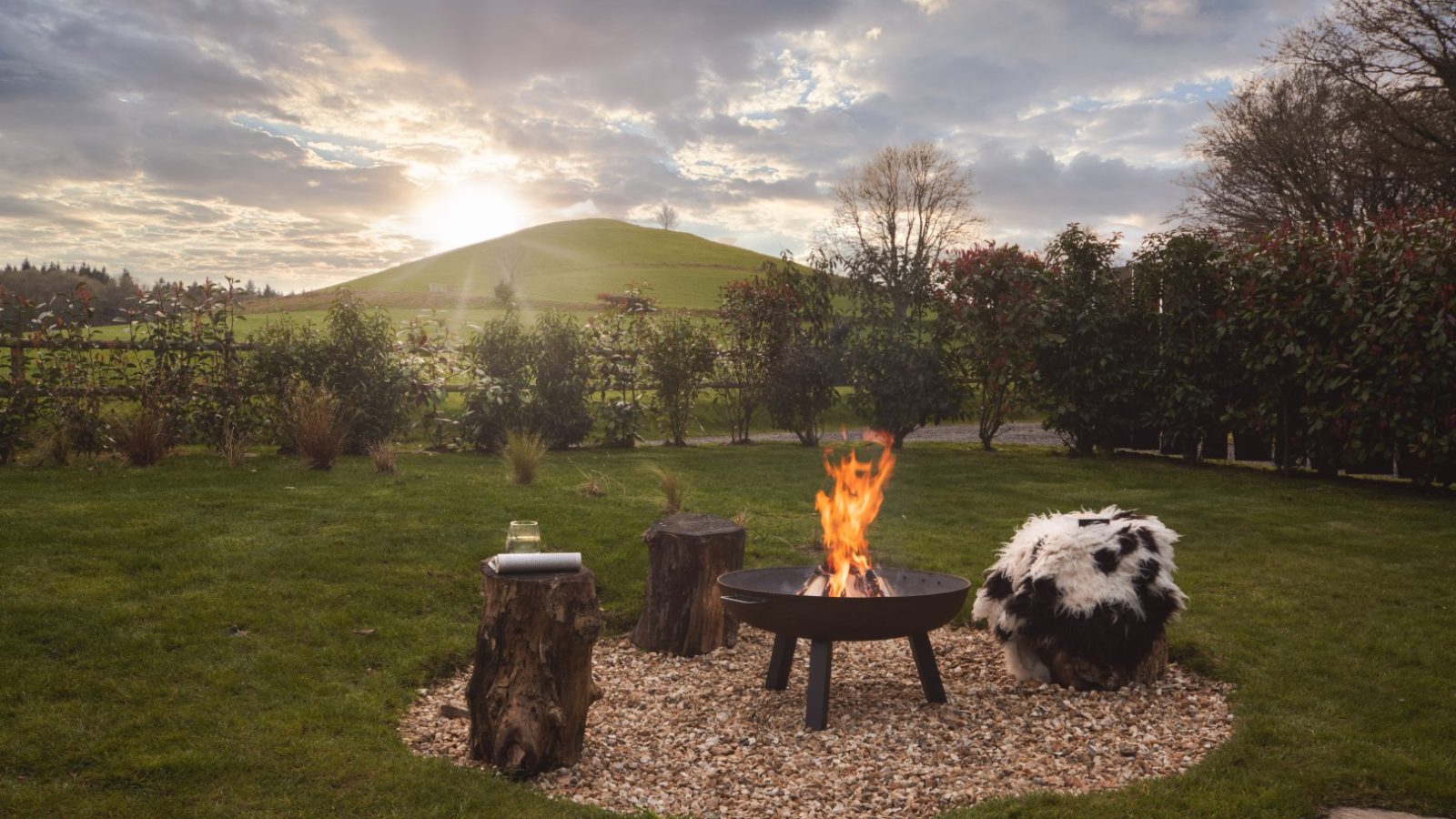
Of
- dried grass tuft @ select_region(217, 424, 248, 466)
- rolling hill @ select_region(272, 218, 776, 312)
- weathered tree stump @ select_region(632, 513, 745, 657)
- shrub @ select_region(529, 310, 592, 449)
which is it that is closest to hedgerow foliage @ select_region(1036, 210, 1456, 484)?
shrub @ select_region(529, 310, 592, 449)

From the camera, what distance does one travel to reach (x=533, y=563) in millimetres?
3941

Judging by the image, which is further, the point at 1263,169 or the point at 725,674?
the point at 1263,169

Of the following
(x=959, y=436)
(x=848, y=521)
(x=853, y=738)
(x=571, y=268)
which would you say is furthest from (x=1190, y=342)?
(x=571, y=268)

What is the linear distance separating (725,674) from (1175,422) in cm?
941

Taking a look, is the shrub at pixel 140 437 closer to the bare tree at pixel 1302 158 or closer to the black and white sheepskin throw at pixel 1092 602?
the black and white sheepskin throw at pixel 1092 602

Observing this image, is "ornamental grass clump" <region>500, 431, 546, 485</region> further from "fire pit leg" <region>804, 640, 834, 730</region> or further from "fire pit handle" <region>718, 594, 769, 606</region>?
"fire pit leg" <region>804, 640, 834, 730</region>

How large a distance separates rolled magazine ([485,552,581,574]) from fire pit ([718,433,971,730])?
0.82m

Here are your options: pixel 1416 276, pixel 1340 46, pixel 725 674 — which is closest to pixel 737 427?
pixel 1416 276

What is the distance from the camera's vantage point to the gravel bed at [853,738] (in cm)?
376

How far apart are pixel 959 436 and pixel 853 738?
593 inches

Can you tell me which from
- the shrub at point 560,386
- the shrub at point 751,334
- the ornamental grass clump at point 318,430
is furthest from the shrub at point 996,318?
the ornamental grass clump at point 318,430

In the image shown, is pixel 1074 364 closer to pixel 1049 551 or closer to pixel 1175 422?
pixel 1175 422

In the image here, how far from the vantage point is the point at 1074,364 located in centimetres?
1304

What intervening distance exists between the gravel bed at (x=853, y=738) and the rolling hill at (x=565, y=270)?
33225 mm
